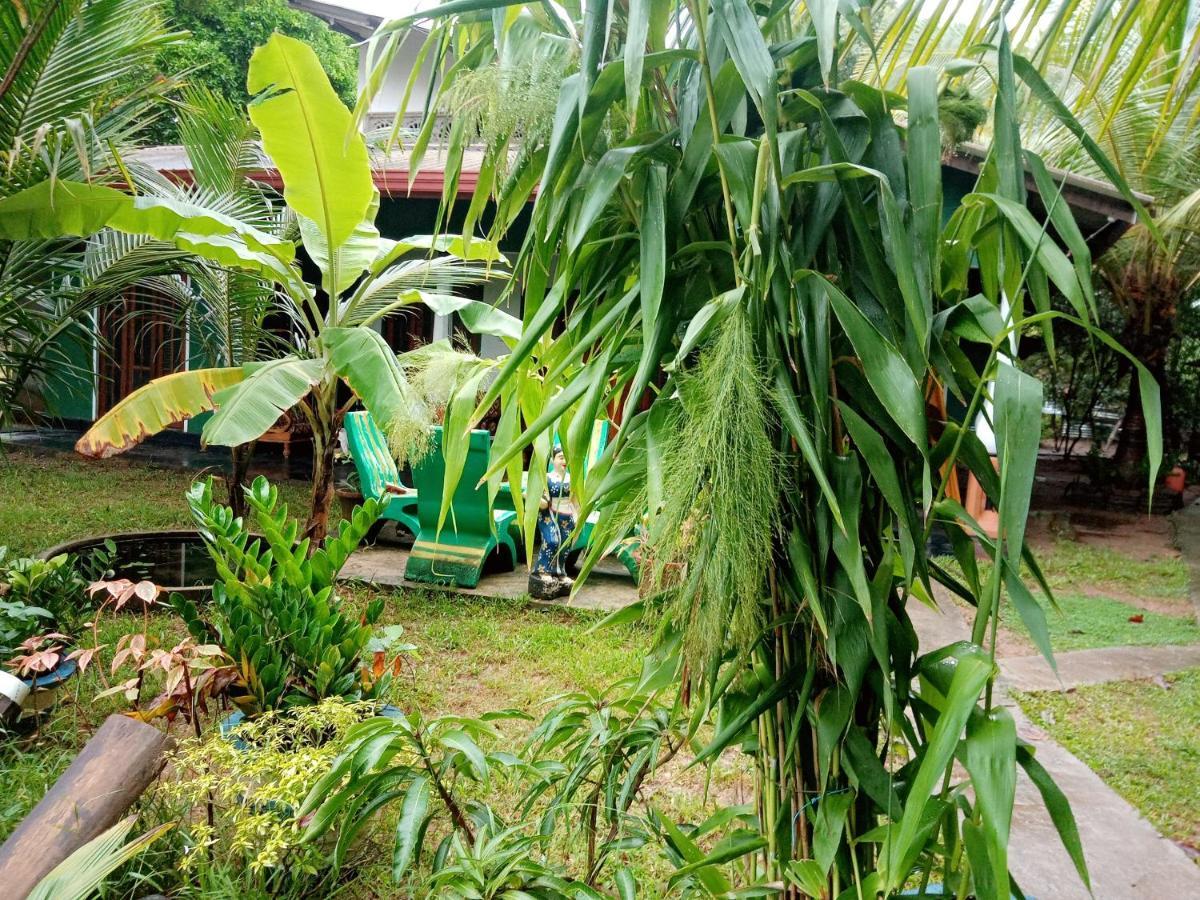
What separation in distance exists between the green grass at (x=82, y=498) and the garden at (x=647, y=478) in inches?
78.3

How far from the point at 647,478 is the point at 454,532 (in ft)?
15.1

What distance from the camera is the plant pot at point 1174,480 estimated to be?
36.4 ft

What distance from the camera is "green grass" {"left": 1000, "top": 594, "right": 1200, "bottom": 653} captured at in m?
5.46

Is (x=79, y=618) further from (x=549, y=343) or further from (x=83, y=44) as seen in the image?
(x=549, y=343)

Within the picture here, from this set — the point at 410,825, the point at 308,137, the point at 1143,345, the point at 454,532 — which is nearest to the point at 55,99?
the point at 308,137

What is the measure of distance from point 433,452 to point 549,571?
1.12 meters

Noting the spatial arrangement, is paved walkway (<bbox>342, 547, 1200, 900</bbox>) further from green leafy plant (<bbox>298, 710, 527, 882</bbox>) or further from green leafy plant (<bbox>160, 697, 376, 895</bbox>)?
green leafy plant (<bbox>160, 697, 376, 895</bbox>)

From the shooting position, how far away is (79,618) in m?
4.10

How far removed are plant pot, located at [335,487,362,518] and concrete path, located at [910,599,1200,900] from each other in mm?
5580

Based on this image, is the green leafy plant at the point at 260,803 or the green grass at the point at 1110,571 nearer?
the green leafy plant at the point at 260,803

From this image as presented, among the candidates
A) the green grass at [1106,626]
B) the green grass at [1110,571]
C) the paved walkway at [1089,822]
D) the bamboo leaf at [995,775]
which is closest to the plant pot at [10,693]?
the paved walkway at [1089,822]

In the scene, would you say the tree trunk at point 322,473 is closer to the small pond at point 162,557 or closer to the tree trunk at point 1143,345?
the small pond at point 162,557

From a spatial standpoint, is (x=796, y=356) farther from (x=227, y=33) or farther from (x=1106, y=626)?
(x=227, y=33)

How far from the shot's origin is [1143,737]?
158 inches
